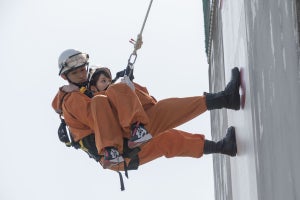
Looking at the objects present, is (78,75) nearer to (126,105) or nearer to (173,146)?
(126,105)

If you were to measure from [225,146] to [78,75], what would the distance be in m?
1.42

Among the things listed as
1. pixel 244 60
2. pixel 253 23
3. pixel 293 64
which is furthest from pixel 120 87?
pixel 293 64

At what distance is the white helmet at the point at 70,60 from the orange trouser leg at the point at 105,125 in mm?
682

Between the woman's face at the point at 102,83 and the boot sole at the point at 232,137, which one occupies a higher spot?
the woman's face at the point at 102,83

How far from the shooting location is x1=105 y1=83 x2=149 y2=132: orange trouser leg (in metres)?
6.57

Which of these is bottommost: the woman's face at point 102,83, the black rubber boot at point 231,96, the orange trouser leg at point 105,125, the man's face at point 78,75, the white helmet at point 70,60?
the orange trouser leg at point 105,125

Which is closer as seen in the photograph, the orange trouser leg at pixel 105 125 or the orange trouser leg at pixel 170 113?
the orange trouser leg at pixel 105 125

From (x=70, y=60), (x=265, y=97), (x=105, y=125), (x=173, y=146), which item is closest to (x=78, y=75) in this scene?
(x=70, y=60)

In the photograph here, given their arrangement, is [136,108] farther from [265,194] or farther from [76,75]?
[265,194]

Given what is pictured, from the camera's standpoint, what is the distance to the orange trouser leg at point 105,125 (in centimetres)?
664

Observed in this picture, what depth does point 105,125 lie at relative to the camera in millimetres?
6684

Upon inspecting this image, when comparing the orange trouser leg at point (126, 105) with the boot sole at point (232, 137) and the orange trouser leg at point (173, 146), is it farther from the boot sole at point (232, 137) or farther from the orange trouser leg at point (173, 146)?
the boot sole at point (232, 137)

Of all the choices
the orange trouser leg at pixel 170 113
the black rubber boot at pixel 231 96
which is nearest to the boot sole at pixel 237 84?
the black rubber boot at pixel 231 96

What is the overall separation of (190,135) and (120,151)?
2.53ft
